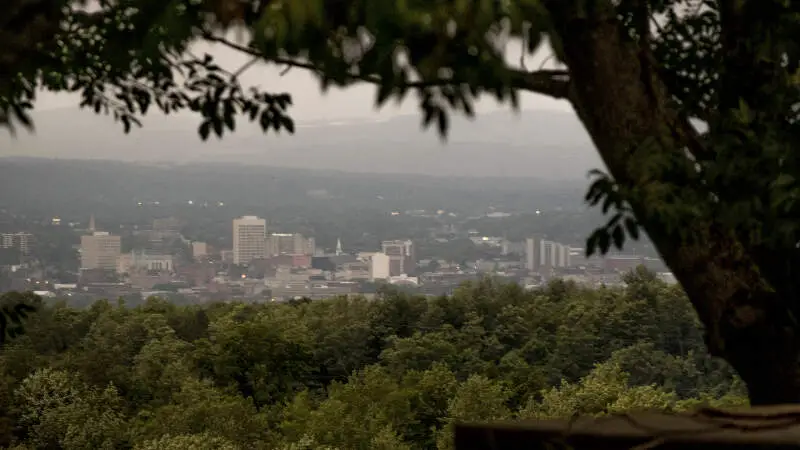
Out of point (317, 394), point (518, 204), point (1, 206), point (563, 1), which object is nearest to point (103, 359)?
point (317, 394)

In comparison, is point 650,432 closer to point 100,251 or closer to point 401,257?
point 401,257

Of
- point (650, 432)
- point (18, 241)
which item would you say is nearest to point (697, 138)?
point (650, 432)

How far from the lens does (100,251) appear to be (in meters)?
59.8

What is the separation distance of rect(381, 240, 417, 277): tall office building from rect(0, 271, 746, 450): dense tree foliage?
27.6 feet

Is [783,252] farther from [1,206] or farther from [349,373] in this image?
[1,206]

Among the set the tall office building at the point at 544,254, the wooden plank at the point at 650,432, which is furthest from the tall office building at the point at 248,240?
the wooden plank at the point at 650,432

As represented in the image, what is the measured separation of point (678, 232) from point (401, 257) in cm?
5739

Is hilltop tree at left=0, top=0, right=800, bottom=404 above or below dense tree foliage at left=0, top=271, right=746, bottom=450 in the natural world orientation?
above

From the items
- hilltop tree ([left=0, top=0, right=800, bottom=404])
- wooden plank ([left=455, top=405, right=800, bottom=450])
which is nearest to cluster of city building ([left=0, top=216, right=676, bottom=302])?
hilltop tree ([left=0, top=0, right=800, bottom=404])

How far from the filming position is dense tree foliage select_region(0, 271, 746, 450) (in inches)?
1560

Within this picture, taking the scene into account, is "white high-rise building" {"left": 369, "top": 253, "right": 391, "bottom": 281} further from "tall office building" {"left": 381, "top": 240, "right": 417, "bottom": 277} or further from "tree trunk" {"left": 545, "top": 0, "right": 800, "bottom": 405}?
"tree trunk" {"left": 545, "top": 0, "right": 800, "bottom": 405}

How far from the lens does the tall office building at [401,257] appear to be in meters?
60.4

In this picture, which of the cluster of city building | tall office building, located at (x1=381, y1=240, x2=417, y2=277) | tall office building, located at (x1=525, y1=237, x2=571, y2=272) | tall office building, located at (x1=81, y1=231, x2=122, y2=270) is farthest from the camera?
tall office building, located at (x1=381, y1=240, x2=417, y2=277)

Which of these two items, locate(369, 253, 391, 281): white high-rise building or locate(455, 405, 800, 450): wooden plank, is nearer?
locate(455, 405, 800, 450): wooden plank
